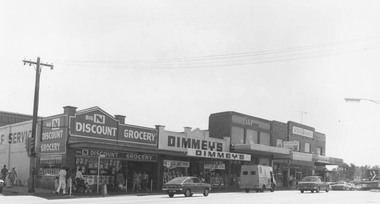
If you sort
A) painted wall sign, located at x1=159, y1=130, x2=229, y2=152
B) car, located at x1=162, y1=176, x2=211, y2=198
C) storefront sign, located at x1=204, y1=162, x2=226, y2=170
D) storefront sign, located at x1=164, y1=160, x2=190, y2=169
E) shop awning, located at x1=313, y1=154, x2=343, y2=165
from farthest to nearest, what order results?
shop awning, located at x1=313, y1=154, x2=343, y2=165 < storefront sign, located at x1=204, y1=162, x2=226, y2=170 < painted wall sign, located at x1=159, y1=130, x2=229, y2=152 < storefront sign, located at x1=164, y1=160, x2=190, y2=169 < car, located at x1=162, y1=176, x2=211, y2=198

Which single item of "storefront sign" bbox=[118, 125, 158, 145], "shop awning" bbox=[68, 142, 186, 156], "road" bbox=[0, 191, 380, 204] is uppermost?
"storefront sign" bbox=[118, 125, 158, 145]

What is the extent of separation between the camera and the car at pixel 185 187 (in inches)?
1129

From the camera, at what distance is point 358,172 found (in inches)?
5005

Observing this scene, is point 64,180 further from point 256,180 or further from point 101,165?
point 256,180

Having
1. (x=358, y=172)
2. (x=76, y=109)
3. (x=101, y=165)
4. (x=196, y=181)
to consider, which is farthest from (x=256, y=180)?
(x=358, y=172)

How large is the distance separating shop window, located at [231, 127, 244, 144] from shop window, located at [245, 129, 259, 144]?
866 millimetres

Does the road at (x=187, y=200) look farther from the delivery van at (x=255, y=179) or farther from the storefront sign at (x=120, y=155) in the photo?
the delivery van at (x=255, y=179)

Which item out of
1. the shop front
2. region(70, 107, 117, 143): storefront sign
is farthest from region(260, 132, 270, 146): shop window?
region(70, 107, 117, 143): storefront sign

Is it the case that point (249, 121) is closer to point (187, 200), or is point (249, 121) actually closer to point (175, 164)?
point (175, 164)

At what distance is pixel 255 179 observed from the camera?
37.9 metres

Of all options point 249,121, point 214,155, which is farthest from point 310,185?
point 249,121

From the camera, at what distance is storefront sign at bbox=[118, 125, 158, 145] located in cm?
3538

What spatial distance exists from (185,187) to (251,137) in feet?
68.5

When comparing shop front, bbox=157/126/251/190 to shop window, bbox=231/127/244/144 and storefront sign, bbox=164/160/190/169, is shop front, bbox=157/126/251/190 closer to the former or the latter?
storefront sign, bbox=164/160/190/169
